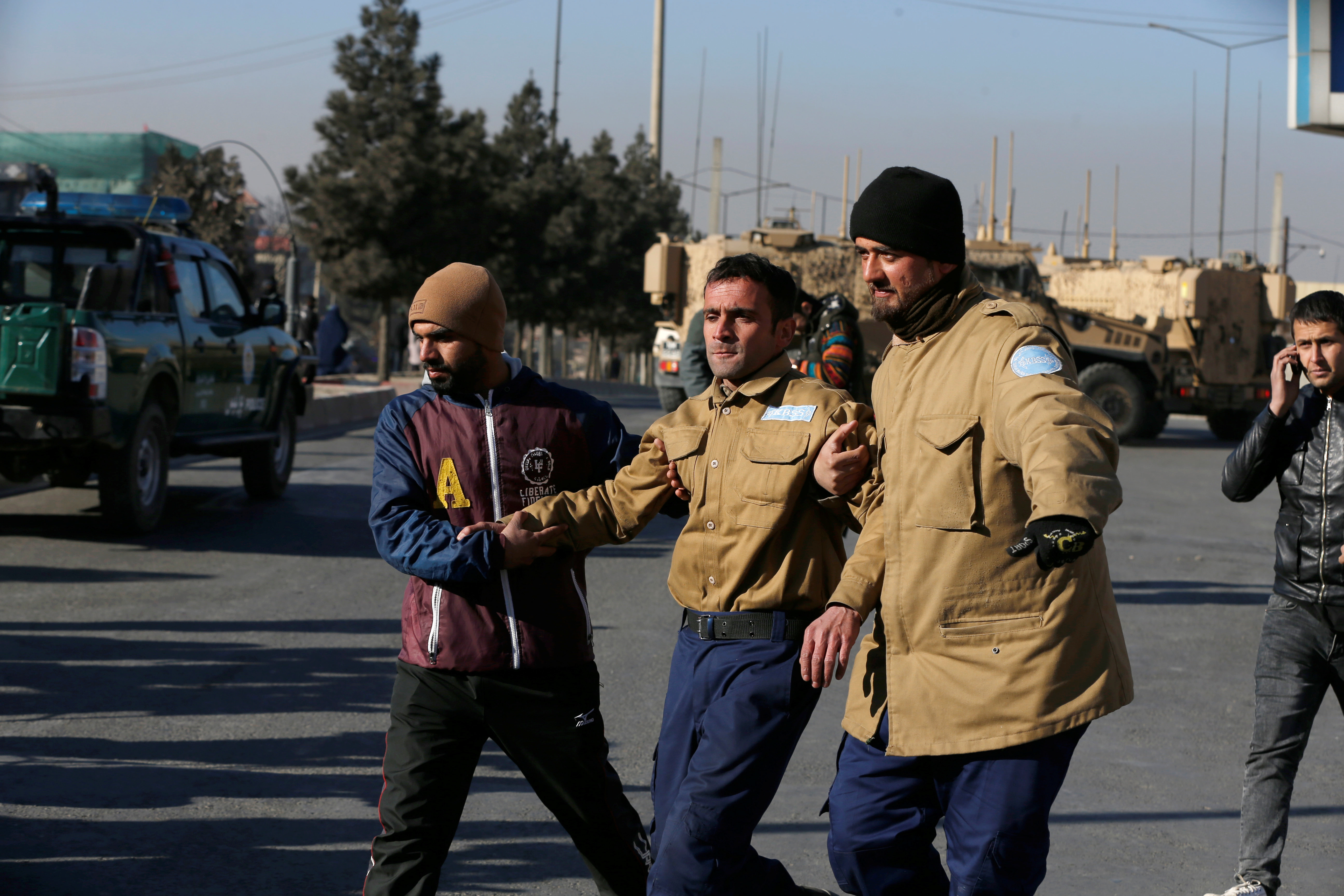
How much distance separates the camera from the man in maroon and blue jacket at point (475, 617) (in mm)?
3268

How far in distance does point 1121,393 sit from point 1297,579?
19957 mm

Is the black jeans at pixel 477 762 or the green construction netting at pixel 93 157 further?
the green construction netting at pixel 93 157

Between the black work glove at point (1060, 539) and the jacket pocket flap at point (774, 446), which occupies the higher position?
the jacket pocket flap at point (774, 446)

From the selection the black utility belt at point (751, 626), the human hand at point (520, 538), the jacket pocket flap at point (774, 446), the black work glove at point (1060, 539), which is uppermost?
the jacket pocket flap at point (774, 446)

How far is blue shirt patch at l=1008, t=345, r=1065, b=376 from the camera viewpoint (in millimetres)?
2721

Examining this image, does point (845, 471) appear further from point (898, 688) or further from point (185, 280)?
point (185, 280)

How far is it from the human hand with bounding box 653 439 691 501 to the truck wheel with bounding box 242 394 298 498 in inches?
373

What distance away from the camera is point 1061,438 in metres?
2.56

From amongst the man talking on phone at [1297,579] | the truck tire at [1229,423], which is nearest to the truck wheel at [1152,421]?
the truck tire at [1229,423]

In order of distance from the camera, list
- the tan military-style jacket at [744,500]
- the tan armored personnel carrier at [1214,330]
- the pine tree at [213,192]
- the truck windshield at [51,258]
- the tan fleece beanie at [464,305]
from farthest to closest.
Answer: the pine tree at [213,192] < the tan armored personnel carrier at [1214,330] < the truck windshield at [51,258] < the tan fleece beanie at [464,305] < the tan military-style jacket at [744,500]

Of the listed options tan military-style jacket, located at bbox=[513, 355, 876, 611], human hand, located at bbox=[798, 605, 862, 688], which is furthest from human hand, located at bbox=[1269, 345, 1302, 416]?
human hand, located at bbox=[798, 605, 862, 688]

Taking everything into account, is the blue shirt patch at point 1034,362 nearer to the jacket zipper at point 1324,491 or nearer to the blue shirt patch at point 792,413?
the blue shirt patch at point 792,413

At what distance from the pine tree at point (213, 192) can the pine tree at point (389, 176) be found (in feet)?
5.50

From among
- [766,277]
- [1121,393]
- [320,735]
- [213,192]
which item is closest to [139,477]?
[320,735]
